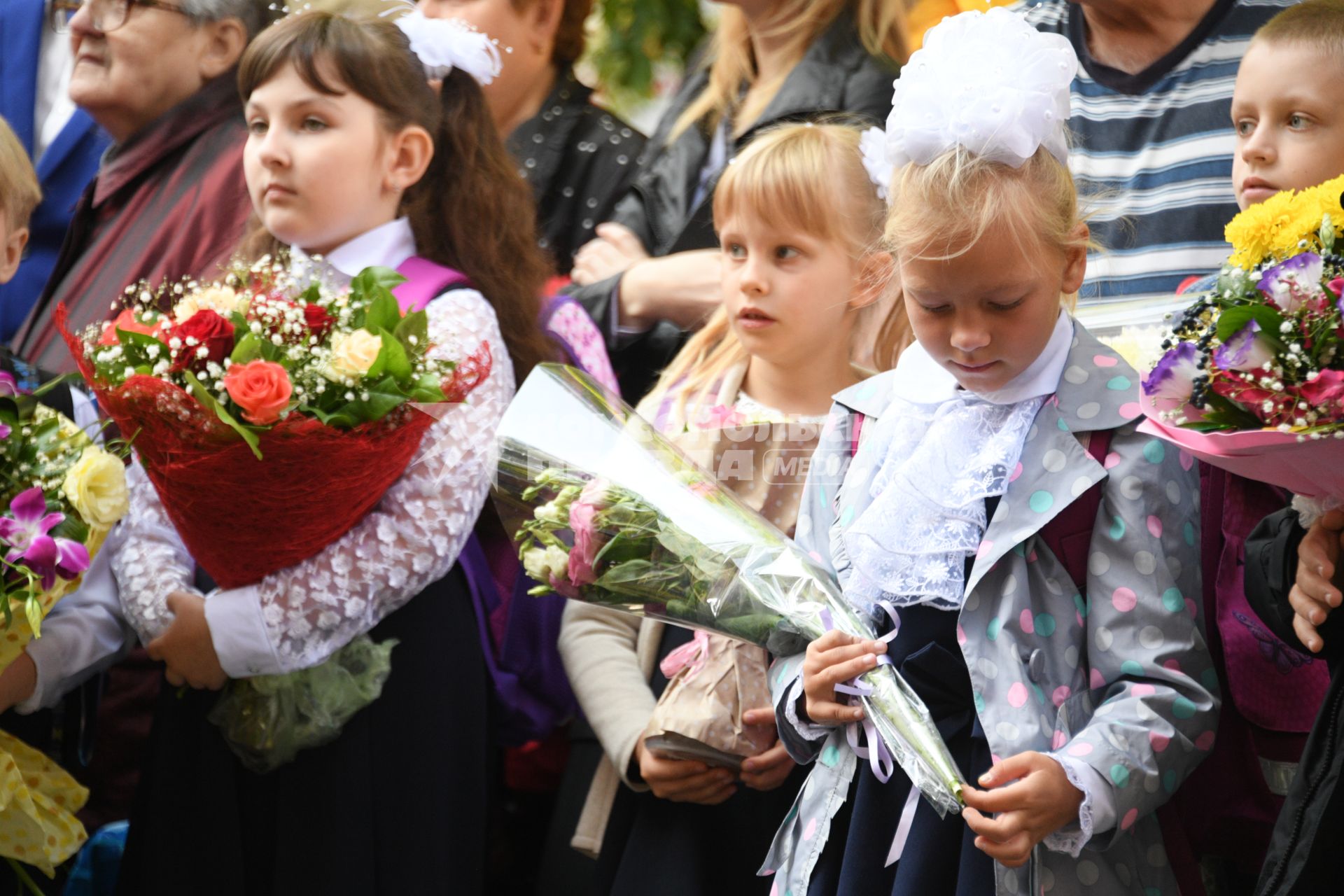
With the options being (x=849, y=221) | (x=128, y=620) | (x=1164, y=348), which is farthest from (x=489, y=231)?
(x=1164, y=348)

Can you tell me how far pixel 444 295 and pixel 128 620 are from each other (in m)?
0.92

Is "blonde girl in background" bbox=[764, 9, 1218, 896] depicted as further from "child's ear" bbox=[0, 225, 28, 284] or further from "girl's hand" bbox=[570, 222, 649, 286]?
"child's ear" bbox=[0, 225, 28, 284]

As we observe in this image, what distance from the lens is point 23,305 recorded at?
3975 millimetres

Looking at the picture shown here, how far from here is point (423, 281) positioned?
9.90 feet

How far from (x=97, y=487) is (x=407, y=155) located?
104 centimetres

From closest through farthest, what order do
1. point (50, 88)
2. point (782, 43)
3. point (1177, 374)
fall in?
1. point (1177, 374)
2. point (782, 43)
3. point (50, 88)

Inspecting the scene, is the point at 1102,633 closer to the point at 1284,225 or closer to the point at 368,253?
the point at 1284,225

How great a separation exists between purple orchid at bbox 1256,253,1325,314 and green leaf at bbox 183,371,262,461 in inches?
62.1

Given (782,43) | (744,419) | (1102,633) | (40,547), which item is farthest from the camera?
(782,43)

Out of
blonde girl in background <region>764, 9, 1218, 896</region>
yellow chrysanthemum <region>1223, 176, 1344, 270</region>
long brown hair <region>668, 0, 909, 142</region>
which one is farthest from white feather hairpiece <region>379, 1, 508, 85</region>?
yellow chrysanthemum <region>1223, 176, 1344, 270</region>

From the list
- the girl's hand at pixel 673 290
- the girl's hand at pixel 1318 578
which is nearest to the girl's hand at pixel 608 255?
the girl's hand at pixel 673 290

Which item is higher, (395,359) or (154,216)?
(395,359)

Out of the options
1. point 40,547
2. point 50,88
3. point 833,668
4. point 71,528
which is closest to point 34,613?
point 40,547

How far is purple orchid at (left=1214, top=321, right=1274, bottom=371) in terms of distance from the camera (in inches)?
69.7
